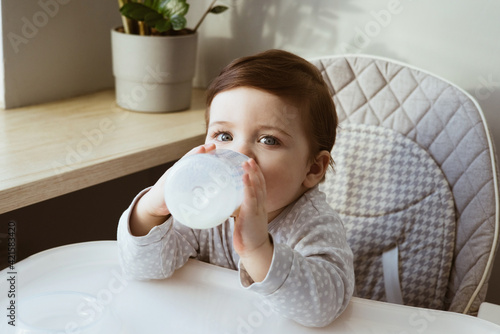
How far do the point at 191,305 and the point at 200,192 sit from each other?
8.3 inches

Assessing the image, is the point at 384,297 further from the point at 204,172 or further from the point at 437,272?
the point at 204,172

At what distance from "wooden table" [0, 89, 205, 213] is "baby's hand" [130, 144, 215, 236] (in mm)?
231

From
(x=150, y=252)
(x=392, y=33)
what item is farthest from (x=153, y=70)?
(x=150, y=252)

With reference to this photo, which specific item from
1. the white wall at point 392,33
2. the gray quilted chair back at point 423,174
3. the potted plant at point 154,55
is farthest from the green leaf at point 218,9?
the gray quilted chair back at point 423,174

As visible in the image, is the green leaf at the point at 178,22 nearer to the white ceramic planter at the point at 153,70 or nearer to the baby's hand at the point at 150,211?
the white ceramic planter at the point at 153,70

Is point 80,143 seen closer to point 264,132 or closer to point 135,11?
point 135,11

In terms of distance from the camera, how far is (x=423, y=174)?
1137mm

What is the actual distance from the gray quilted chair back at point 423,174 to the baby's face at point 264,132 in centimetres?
32

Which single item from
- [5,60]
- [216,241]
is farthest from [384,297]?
[5,60]

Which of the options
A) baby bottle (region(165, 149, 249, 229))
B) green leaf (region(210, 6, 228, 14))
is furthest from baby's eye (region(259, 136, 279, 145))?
green leaf (region(210, 6, 228, 14))

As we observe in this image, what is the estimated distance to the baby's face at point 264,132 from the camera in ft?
2.76

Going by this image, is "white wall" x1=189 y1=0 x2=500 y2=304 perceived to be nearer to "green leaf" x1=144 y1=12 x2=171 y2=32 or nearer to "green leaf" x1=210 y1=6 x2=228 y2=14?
"green leaf" x1=210 y1=6 x2=228 y2=14

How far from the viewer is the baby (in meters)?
0.71

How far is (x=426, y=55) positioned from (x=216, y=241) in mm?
695
